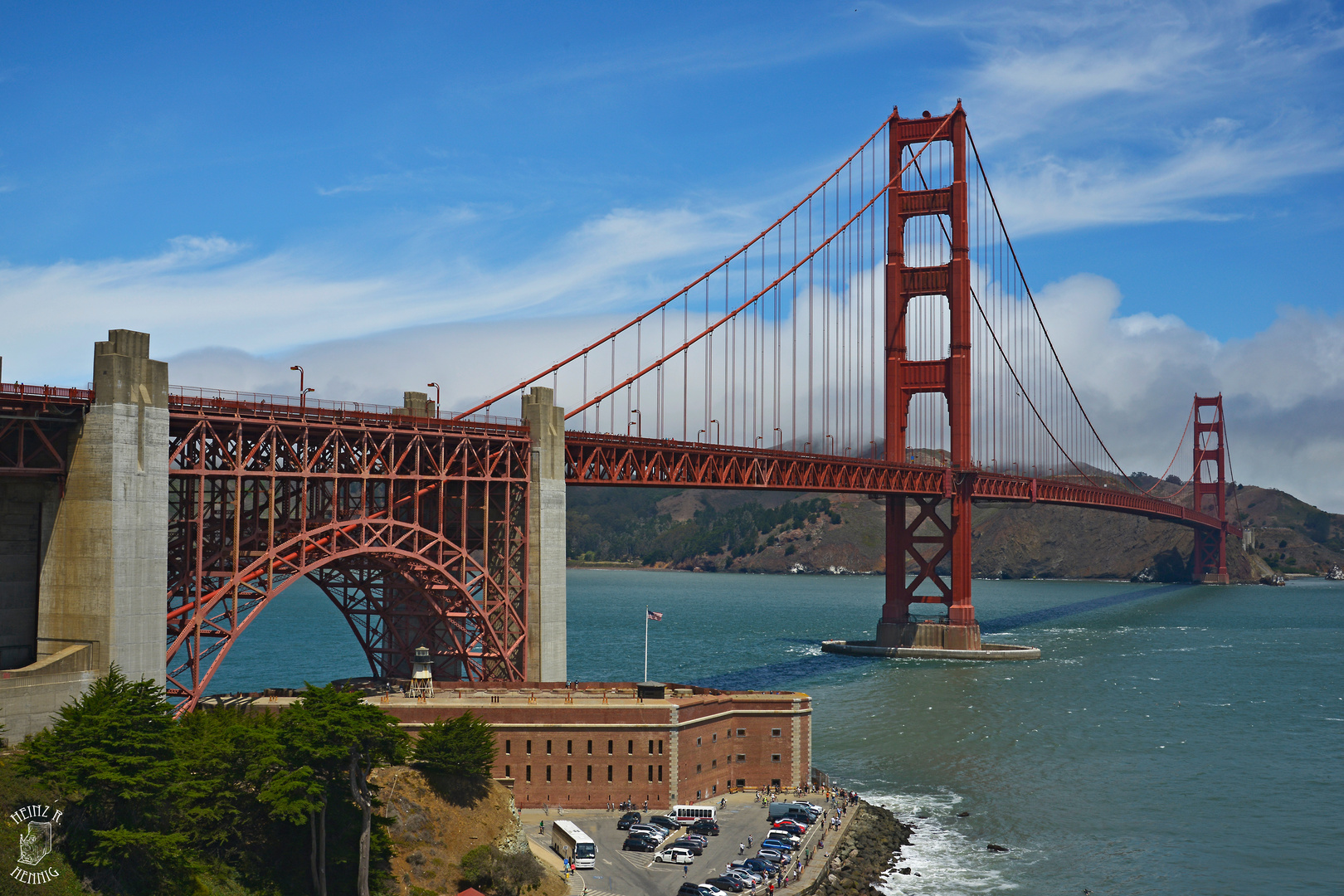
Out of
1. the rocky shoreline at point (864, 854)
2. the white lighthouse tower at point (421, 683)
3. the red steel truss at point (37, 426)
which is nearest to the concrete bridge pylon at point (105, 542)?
the red steel truss at point (37, 426)


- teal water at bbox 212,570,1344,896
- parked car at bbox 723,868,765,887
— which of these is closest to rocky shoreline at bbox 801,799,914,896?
teal water at bbox 212,570,1344,896

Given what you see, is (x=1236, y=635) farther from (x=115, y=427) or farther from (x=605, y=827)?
(x=115, y=427)

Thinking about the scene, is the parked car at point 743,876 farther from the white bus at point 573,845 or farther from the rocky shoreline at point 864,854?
the white bus at point 573,845

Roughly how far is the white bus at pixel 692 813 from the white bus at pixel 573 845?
4.28 metres

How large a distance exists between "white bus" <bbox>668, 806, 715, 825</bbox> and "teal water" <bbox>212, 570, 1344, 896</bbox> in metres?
7.11

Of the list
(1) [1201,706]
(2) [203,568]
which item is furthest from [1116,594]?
(2) [203,568]

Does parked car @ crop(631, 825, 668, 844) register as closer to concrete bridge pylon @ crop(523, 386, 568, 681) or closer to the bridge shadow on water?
concrete bridge pylon @ crop(523, 386, 568, 681)

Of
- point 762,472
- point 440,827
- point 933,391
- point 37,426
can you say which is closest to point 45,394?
point 37,426

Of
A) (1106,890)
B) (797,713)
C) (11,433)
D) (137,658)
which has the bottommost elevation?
(1106,890)

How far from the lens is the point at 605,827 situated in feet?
151

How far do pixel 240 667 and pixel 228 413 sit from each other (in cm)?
5542

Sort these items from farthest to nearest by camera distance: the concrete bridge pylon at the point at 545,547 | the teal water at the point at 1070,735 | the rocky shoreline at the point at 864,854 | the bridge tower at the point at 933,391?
the bridge tower at the point at 933,391 → the concrete bridge pylon at the point at 545,547 → the teal water at the point at 1070,735 → the rocky shoreline at the point at 864,854

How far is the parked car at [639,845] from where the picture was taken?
142 feet

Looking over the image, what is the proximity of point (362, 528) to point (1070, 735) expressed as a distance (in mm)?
39182
